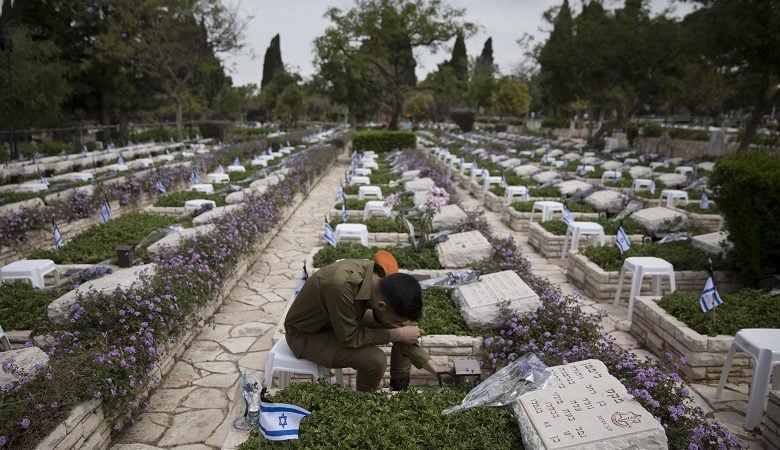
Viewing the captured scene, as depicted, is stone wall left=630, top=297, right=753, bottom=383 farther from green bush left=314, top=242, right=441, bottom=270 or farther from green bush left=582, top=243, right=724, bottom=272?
green bush left=314, top=242, right=441, bottom=270

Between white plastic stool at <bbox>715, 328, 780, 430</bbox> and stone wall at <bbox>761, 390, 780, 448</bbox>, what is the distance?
0.28 ft

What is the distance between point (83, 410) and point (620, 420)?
304cm

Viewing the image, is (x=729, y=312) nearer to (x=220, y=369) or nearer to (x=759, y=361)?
(x=759, y=361)

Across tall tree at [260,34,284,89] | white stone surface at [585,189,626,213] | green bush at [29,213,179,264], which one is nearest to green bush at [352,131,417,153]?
white stone surface at [585,189,626,213]

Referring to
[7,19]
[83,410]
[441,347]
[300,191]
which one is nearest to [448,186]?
[300,191]

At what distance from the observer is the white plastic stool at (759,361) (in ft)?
10.5

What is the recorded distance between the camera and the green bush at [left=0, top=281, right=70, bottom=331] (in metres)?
4.07

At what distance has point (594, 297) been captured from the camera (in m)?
5.68

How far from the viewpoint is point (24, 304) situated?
4363 mm

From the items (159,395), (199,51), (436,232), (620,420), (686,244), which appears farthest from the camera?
(199,51)

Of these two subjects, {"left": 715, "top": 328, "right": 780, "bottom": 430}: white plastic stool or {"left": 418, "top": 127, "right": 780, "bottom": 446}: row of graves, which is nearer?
{"left": 715, "top": 328, "right": 780, "bottom": 430}: white plastic stool

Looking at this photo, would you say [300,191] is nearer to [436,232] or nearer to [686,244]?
[436,232]

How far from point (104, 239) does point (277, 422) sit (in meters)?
5.39

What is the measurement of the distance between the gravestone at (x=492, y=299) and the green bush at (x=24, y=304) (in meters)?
3.51
